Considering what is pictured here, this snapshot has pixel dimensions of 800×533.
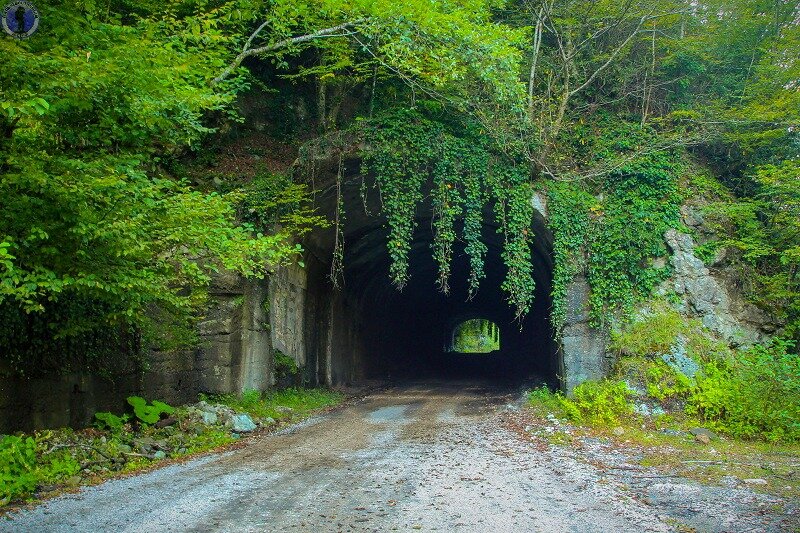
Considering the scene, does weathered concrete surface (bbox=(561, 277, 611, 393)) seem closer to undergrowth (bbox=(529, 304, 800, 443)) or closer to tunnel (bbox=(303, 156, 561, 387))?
undergrowth (bbox=(529, 304, 800, 443))

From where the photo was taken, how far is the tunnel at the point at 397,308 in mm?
15453

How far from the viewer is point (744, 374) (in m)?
10.6

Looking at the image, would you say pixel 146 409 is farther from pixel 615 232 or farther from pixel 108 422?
pixel 615 232

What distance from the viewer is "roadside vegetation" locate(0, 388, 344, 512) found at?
21.1 feet

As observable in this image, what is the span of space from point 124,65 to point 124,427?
5172mm

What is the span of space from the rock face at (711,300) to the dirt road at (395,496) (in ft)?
17.7

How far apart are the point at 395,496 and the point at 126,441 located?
4.28 metres

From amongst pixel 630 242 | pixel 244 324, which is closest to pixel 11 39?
pixel 244 324

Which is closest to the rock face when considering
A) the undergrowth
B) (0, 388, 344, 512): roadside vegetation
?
the undergrowth

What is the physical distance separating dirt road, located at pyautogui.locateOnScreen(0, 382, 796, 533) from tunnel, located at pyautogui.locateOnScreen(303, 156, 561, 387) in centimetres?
649

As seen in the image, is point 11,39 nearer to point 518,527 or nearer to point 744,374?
point 518,527

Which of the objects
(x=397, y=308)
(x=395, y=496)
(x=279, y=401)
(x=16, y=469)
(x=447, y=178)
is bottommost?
(x=279, y=401)

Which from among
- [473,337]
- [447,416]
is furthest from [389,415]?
[473,337]

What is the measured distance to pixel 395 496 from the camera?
5.98m
